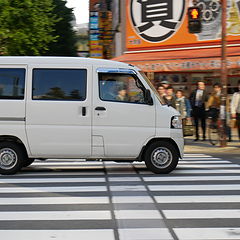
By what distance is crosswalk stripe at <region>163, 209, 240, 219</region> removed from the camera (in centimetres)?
580

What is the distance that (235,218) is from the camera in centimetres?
573

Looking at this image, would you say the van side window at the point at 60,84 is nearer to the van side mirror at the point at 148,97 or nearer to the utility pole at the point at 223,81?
the van side mirror at the point at 148,97

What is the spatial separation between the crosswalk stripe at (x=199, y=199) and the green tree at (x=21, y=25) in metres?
20.8

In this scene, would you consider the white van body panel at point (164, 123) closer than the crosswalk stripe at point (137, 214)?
No

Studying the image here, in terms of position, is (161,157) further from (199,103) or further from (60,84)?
(199,103)

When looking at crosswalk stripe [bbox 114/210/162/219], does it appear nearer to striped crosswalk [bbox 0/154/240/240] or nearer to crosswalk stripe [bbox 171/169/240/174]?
striped crosswalk [bbox 0/154/240/240]

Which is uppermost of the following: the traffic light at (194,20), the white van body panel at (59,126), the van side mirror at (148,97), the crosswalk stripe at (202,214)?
the traffic light at (194,20)

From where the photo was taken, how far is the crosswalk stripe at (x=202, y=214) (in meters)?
5.80

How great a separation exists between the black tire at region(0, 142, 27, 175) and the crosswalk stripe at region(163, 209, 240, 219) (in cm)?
372

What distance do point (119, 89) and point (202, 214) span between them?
11.8 ft

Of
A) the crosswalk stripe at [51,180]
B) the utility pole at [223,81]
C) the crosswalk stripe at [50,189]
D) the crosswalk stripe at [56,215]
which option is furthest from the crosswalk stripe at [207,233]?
the utility pole at [223,81]

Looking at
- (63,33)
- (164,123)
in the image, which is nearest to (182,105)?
(164,123)

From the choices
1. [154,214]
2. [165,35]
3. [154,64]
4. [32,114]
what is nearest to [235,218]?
[154,214]

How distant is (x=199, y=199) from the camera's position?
683 centimetres
